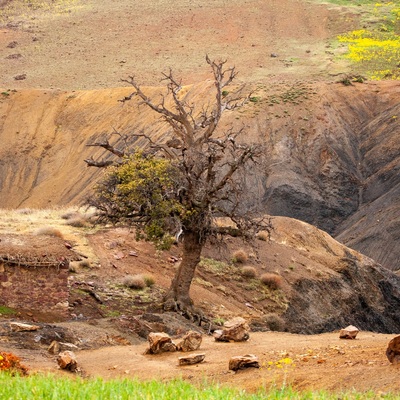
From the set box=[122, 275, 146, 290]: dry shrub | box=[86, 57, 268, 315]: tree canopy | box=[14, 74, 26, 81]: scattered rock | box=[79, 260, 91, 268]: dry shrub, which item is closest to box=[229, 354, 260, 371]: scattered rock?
box=[86, 57, 268, 315]: tree canopy

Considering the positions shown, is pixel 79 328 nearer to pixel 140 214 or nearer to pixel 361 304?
pixel 140 214

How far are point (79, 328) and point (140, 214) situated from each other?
232 inches

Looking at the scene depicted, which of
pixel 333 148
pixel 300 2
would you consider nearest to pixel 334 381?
pixel 333 148

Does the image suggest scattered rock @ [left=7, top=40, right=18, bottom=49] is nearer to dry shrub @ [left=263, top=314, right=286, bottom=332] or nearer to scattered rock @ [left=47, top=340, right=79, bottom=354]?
dry shrub @ [left=263, top=314, right=286, bottom=332]

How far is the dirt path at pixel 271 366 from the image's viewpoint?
1217cm

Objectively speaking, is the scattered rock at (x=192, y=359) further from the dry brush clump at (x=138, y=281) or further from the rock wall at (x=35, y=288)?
the dry brush clump at (x=138, y=281)

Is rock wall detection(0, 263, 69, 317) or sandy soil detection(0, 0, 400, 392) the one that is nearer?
rock wall detection(0, 263, 69, 317)

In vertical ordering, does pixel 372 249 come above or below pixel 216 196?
below

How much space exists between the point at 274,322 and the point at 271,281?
16.3ft

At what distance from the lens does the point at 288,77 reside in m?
75.6

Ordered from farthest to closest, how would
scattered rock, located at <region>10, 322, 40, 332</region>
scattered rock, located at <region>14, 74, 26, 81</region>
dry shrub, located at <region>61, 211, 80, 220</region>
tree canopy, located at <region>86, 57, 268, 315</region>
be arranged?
1. scattered rock, located at <region>14, 74, 26, 81</region>
2. dry shrub, located at <region>61, 211, 80, 220</region>
3. tree canopy, located at <region>86, 57, 268, 315</region>
4. scattered rock, located at <region>10, 322, 40, 332</region>

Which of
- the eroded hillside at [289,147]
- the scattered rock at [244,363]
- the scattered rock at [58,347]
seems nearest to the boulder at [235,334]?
the scattered rock at [58,347]

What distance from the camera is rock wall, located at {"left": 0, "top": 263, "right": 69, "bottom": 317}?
76.4 ft

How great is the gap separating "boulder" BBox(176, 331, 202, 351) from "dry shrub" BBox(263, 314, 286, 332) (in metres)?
10.3
